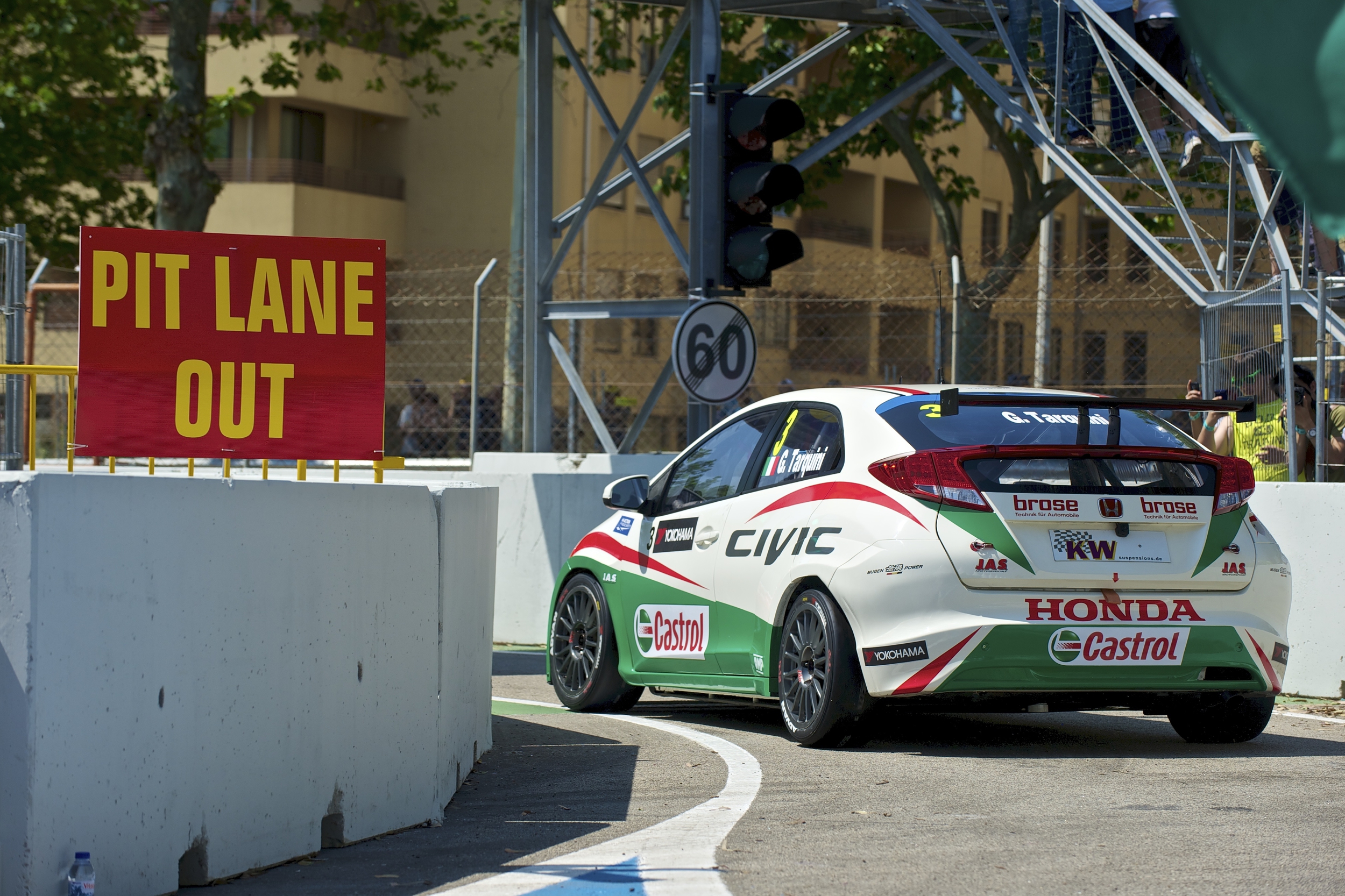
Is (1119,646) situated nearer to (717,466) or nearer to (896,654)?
(896,654)

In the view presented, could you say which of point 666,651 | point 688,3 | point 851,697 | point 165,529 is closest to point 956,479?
point 851,697

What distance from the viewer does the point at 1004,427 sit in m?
7.66

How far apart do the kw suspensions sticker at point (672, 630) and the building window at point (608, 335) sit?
986 cm

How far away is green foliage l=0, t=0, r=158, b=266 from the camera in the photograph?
92.7 ft

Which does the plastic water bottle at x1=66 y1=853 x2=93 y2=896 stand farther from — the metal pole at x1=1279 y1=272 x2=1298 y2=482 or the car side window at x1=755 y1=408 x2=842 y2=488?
the metal pole at x1=1279 y1=272 x2=1298 y2=482

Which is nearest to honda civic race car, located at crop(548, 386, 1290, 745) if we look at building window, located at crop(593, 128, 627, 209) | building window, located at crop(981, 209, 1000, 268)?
building window, located at crop(593, 128, 627, 209)

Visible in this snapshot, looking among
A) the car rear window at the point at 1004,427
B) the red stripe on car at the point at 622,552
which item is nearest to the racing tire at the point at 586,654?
the red stripe on car at the point at 622,552

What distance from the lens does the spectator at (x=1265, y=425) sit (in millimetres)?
10930

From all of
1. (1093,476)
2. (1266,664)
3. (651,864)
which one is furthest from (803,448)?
(651,864)

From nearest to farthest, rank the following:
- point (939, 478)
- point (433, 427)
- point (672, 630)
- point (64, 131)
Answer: point (939, 478)
point (672, 630)
point (433, 427)
point (64, 131)

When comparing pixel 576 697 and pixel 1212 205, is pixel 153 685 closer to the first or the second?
pixel 576 697

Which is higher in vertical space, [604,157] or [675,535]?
[604,157]

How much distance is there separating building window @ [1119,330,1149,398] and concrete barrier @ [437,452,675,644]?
12.3 feet

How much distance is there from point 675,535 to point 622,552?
0.46 meters
